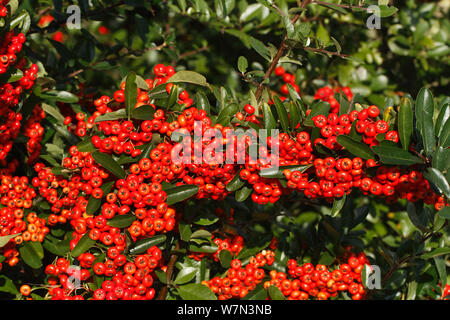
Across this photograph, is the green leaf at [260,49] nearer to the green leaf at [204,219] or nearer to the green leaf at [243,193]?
the green leaf at [243,193]

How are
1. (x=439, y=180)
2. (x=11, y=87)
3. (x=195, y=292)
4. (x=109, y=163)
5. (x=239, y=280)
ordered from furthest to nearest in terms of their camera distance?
(x=239, y=280) → (x=195, y=292) → (x=11, y=87) → (x=109, y=163) → (x=439, y=180)

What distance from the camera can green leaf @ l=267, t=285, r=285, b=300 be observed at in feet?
8.46

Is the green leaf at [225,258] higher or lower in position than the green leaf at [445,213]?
lower

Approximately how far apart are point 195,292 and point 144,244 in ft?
1.60

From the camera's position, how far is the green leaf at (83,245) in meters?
2.22

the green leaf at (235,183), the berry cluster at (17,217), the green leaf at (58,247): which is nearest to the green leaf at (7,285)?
the berry cluster at (17,217)

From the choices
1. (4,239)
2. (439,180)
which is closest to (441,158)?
(439,180)

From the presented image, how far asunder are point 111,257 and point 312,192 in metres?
1.01

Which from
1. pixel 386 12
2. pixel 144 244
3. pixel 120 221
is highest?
pixel 386 12

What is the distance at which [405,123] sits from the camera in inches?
80.8

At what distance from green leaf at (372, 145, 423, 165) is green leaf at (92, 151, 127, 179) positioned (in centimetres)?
115

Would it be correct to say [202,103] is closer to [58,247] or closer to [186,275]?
[186,275]

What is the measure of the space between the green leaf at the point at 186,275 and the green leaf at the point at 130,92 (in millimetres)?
962
